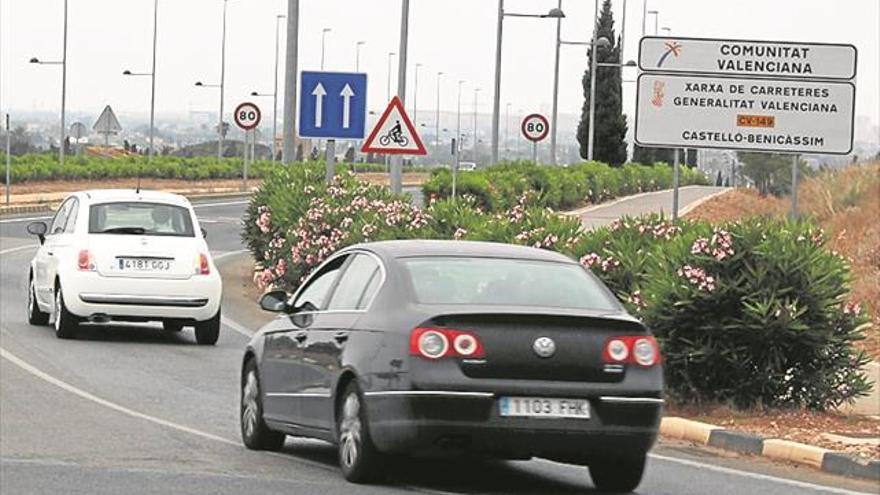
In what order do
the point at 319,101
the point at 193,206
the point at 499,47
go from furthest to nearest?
the point at 193,206 < the point at 499,47 < the point at 319,101

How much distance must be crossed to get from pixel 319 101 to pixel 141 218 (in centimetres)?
615

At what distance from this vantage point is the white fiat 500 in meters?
23.2

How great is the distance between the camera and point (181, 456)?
13.9 meters

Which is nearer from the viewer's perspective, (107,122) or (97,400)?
(97,400)

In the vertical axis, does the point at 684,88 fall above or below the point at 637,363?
above

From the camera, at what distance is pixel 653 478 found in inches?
536

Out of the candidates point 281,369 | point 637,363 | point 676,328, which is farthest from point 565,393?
point 676,328

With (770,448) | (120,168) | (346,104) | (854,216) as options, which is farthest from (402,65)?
(120,168)

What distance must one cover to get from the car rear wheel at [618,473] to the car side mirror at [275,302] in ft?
8.21

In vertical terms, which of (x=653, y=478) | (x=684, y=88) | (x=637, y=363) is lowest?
(x=653, y=478)

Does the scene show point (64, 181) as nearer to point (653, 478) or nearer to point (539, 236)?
point (539, 236)

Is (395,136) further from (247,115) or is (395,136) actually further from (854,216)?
(247,115)

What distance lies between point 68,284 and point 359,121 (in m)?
7.25

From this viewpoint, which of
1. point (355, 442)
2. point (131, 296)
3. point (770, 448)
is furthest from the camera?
point (131, 296)
